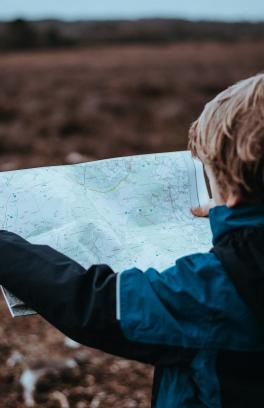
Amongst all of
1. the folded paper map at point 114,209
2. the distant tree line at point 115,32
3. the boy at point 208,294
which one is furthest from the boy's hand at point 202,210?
the distant tree line at point 115,32

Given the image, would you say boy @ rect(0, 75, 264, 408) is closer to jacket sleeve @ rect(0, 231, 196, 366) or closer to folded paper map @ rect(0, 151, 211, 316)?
jacket sleeve @ rect(0, 231, 196, 366)

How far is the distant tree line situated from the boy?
19930 millimetres

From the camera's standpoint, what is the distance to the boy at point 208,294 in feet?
4.28

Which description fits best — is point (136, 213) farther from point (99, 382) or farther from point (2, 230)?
point (99, 382)

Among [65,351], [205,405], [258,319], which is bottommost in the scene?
[65,351]

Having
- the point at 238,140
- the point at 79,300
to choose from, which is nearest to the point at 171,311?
the point at 79,300

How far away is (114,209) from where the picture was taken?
180cm

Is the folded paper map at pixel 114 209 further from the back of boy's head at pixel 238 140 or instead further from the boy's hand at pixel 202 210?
the back of boy's head at pixel 238 140

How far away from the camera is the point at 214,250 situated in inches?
53.0

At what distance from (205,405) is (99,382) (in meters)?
1.82

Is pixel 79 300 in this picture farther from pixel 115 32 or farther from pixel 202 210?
pixel 115 32

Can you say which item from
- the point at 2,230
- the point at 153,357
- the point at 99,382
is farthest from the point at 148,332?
the point at 99,382

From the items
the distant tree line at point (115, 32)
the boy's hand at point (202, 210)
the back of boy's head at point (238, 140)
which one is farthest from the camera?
the distant tree line at point (115, 32)

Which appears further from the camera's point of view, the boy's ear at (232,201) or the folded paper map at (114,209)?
the folded paper map at (114,209)
